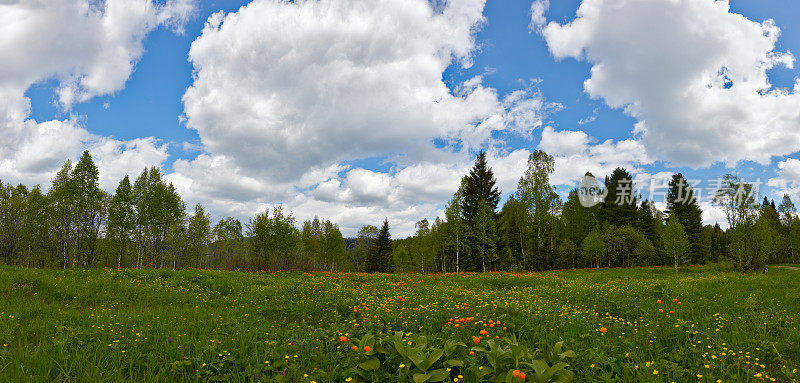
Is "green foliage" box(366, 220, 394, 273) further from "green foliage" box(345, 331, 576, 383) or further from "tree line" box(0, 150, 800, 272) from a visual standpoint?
"green foliage" box(345, 331, 576, 383)

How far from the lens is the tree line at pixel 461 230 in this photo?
104 feet

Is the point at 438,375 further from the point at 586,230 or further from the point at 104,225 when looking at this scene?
the point at 586,230

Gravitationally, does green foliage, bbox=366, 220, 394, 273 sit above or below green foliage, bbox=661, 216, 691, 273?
below

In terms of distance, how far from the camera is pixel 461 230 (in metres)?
35.3

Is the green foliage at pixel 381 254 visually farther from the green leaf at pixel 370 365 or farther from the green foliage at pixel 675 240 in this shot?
the green leaf at pixel 370 365

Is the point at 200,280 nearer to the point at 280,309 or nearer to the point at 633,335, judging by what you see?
the point at 280,309

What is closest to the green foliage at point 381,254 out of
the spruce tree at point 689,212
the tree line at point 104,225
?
the tree line at point 104,225

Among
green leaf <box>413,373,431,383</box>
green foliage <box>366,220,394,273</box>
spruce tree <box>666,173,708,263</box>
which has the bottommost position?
green foliage <box>366,220,394,273</box>

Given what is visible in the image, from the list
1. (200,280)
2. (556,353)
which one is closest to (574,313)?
(556,353)

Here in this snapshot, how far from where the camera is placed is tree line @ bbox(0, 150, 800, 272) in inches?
1249

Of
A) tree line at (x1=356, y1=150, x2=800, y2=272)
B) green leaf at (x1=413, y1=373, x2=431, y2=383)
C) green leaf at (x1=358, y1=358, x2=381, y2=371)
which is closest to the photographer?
green leaf at (x1=413, y1=373, x2=431, y2=383)

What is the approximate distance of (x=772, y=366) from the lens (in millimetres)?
4961

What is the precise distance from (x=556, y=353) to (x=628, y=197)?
198 ft

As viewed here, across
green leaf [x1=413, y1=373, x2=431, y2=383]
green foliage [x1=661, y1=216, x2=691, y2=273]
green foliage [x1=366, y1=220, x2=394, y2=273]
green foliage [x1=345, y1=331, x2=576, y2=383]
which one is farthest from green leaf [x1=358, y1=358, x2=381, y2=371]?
green foliage [x1=366, y1=220, x2=394, y2=273]
